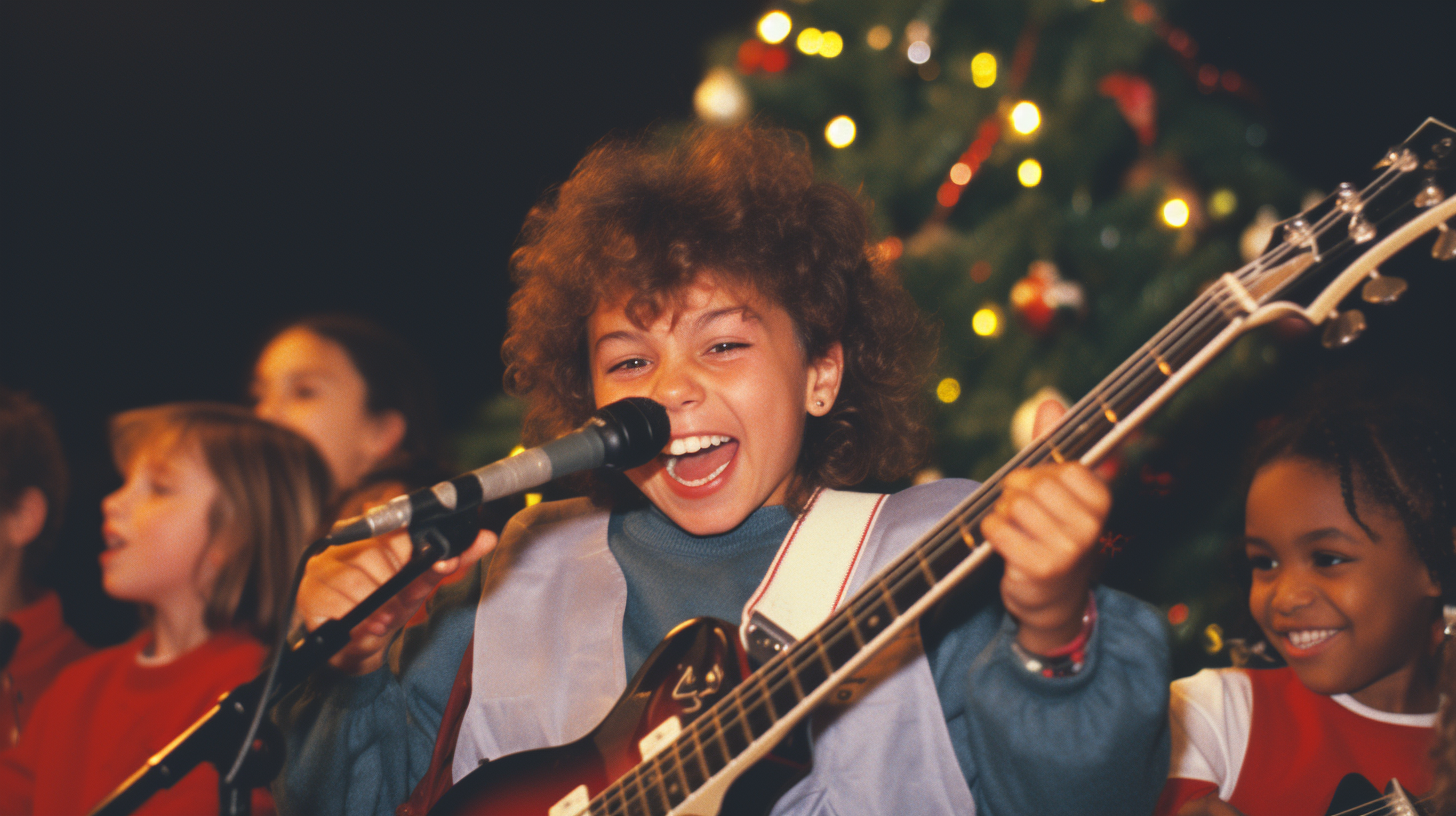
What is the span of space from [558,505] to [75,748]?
1596mm

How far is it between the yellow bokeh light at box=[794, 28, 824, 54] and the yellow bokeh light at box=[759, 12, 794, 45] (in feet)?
0.18

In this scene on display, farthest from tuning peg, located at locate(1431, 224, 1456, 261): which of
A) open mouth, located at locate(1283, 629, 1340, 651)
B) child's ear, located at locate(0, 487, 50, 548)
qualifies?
child's ear, located at locate(0, 487, 50, 548)

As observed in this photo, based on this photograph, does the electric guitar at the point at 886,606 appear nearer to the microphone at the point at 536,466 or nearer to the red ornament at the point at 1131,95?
the microphone at the point at 536,466

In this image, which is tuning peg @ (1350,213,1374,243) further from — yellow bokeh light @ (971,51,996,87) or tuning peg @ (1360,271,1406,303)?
yellow bokeh light @ (971,51,996,87)

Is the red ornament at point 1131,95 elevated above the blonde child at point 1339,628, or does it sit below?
above

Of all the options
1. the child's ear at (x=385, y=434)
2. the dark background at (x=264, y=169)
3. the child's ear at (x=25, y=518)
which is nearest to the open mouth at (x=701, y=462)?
the child's ear at (x=385, y=434)

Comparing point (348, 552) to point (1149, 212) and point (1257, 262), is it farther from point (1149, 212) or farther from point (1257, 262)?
point (1149, 212)

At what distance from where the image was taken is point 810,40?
2908mm

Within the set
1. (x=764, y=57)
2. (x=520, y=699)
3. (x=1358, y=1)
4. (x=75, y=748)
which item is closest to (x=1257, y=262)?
(x=520, y=699)

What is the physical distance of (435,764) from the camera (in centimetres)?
153

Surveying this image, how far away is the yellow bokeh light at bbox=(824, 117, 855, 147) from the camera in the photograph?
2857mm

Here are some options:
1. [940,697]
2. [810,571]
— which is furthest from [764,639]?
[940,697]

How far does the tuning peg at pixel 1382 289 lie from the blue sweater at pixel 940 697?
1.48 ft

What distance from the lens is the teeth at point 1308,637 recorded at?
142 centimetres
